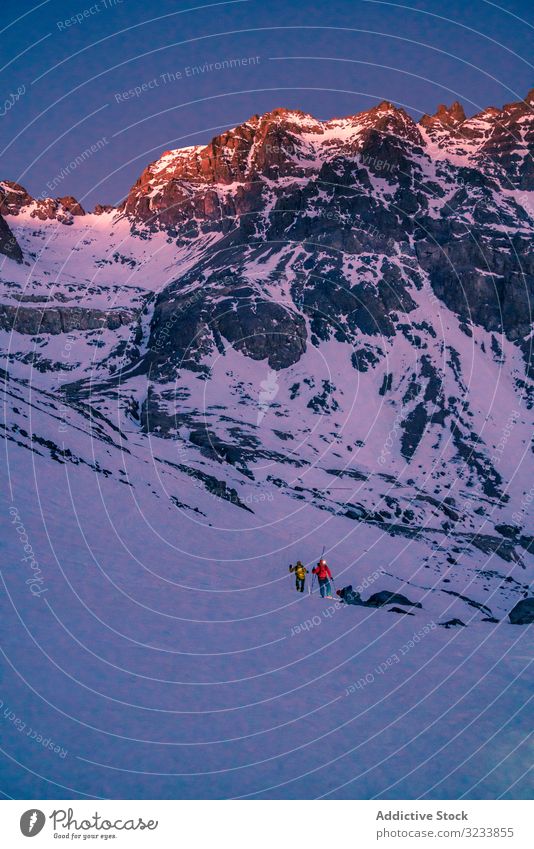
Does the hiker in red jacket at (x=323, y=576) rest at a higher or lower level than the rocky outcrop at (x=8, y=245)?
lower

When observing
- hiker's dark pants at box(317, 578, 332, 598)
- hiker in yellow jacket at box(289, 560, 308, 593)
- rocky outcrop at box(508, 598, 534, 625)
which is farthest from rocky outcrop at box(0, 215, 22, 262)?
hiker's dark pants at box(317, 578, 332, 598)

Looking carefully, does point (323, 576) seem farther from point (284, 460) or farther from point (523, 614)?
point (284, 460)

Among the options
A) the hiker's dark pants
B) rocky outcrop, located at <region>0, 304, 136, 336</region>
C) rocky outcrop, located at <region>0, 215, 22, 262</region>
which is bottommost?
the hiker's dark pants

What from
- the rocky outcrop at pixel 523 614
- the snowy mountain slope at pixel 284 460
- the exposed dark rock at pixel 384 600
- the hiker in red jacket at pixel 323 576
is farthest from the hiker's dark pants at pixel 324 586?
the rocky outcrop at pixel 523 614

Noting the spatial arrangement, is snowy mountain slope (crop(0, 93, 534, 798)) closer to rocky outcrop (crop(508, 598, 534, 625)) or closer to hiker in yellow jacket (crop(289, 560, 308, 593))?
hiker in yellow jacket (crop(289, 560, 308, 593))

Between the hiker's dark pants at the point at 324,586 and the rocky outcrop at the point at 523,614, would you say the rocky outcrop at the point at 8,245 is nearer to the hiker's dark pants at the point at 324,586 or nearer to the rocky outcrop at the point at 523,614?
the rocky outcrop at the point at 523,614

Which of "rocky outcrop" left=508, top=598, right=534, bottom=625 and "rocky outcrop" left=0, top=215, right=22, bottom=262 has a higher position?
"rocky outcrop" left=0, top=215, right=22, bottom=262

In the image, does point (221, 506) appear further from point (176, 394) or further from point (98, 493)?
point (176, 394)
